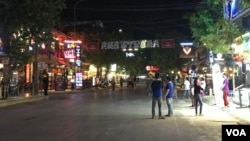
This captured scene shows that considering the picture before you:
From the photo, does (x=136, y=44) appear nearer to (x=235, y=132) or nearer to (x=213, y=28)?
(x=213, y=28)

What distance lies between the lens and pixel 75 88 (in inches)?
2406

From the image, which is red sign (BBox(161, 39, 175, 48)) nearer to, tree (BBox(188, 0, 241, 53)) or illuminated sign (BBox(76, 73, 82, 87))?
illuminated sign (BBox(76, 73, 82, 87))

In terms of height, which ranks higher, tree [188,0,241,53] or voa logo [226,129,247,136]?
tree [188,0,241,53]

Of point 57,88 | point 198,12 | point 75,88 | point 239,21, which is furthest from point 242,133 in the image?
point 75,88

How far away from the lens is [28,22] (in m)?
36.2

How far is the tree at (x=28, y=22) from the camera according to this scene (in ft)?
116

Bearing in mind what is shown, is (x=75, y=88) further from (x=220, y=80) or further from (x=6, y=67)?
(x=220, y=80)

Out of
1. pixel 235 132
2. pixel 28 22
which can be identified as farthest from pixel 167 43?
pixel 235 132

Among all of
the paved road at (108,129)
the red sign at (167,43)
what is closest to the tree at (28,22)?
the paved road at (108,129)

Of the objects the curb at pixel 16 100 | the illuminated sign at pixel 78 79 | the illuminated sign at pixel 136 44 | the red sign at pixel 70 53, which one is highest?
the illuminated sign at pixel 136 44

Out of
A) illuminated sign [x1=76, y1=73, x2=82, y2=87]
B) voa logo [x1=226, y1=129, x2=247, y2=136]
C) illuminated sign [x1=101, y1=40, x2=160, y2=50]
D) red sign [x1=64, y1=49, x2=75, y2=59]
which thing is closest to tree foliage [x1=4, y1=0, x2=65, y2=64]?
illuminated sign [x1=76, y1=73, x2=82, y2=87]

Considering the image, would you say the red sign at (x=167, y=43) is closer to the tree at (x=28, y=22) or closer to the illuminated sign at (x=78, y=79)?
the illuminated sign at (x=78, y=79)

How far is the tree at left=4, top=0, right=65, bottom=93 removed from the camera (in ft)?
116

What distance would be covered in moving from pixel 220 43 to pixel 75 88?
3306 centimetres
